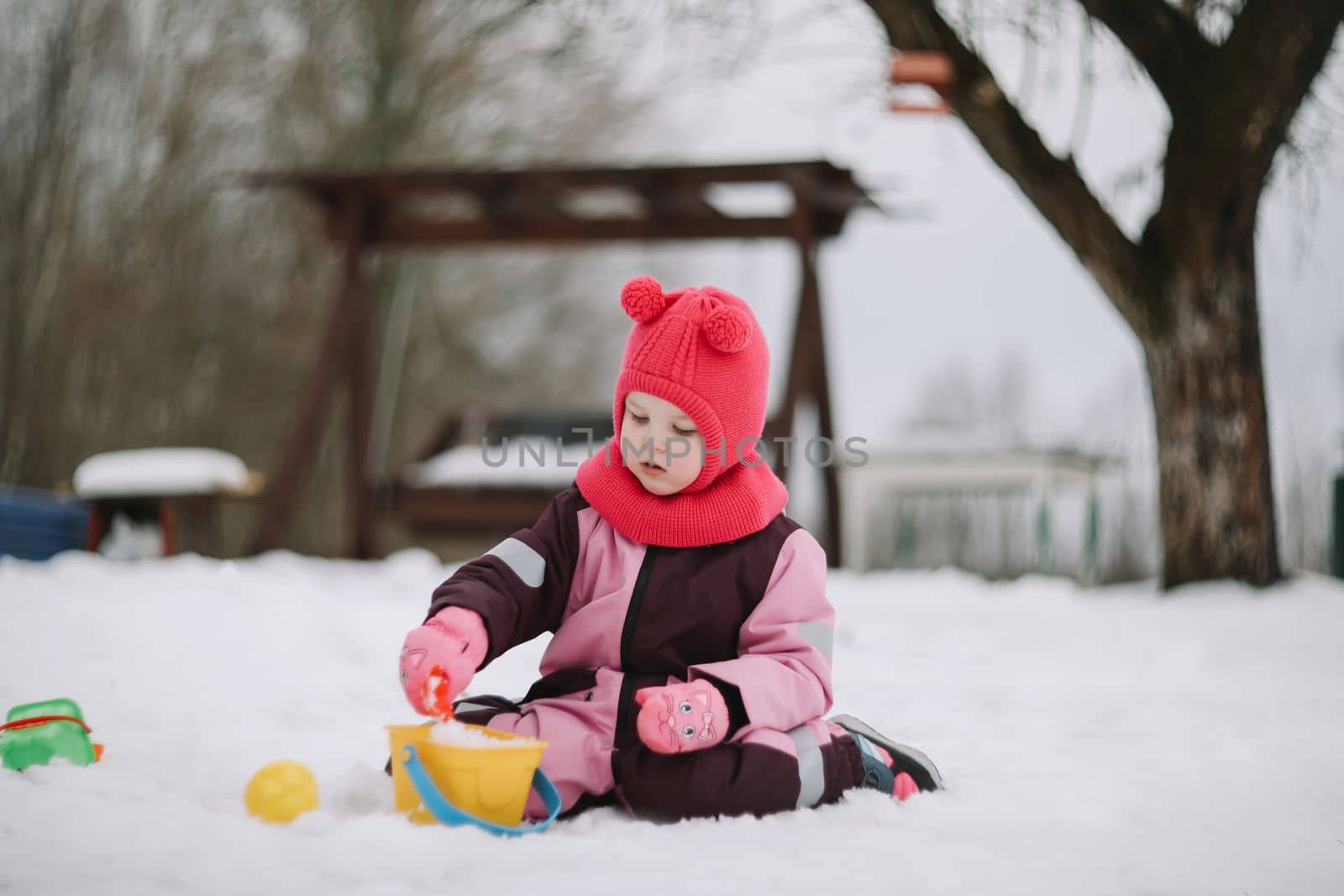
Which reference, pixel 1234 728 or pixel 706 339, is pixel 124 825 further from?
pixel 1234 728

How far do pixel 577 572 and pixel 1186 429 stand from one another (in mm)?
3733

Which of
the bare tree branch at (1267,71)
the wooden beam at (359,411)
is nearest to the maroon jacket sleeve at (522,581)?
the bare tree branch at (1267,71)

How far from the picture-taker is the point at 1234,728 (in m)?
2.40

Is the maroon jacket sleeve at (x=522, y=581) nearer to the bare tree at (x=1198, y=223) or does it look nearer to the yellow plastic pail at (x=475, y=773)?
the yellow plastic pail at (x=475, y=773)

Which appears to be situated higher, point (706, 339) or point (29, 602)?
point (706, 339)

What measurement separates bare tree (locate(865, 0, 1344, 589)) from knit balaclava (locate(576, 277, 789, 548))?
352cm

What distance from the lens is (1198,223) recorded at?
15.5 ft

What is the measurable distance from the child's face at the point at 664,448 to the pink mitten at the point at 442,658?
35 centimetres

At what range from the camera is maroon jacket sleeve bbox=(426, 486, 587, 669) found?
1652 millimetres

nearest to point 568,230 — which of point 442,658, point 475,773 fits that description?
point 442,658

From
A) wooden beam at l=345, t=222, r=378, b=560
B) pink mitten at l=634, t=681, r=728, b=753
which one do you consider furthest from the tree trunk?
wooden beam at l=345, t=222, r=378, b=560

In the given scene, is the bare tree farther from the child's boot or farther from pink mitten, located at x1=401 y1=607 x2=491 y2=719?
pink mitten, located at x1=401 y1=607 x2=491 y2=719

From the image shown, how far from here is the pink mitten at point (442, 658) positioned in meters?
1.50

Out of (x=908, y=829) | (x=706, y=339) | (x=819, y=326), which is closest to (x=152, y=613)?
(x=706, y=339)
